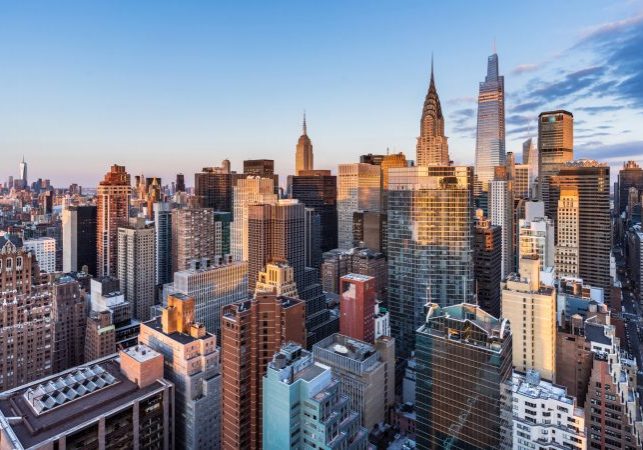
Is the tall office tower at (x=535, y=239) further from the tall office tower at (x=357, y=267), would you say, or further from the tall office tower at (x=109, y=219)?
the tall office tower at (x=109, y=219)

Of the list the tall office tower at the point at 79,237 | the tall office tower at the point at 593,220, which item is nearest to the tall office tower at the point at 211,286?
the tall office tower at the point at 79,237

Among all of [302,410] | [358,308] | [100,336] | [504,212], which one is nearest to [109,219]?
[100,336]

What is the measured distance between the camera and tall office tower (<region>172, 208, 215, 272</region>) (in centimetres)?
15900

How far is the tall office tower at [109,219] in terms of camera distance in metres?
168

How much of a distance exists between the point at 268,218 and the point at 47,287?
74.9 meters

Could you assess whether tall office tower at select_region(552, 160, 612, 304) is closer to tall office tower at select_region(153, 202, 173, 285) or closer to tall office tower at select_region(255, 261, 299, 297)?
tall office tower at select_region(255, 261, 299, 297)

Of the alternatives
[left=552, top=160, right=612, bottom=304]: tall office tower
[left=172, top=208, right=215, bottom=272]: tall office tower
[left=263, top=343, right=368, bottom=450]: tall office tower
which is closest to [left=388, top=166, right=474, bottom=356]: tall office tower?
[left=552, top=160, right=612, bottom=304]: tall office tower

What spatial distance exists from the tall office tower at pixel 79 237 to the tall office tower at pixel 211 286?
237 feet

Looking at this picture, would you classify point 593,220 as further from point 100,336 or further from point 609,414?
Result: point 100,336

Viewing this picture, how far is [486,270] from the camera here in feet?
434

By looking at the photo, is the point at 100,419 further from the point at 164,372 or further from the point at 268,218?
the point at 268,218

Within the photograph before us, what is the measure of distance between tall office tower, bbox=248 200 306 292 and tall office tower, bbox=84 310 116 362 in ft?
183

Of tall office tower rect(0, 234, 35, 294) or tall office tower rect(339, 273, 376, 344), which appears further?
tall office tower rect(339, 273, 376, 344)

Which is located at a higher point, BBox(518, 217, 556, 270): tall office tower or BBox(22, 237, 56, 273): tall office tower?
BBox(518, 217, 556, 270): tall office tower
